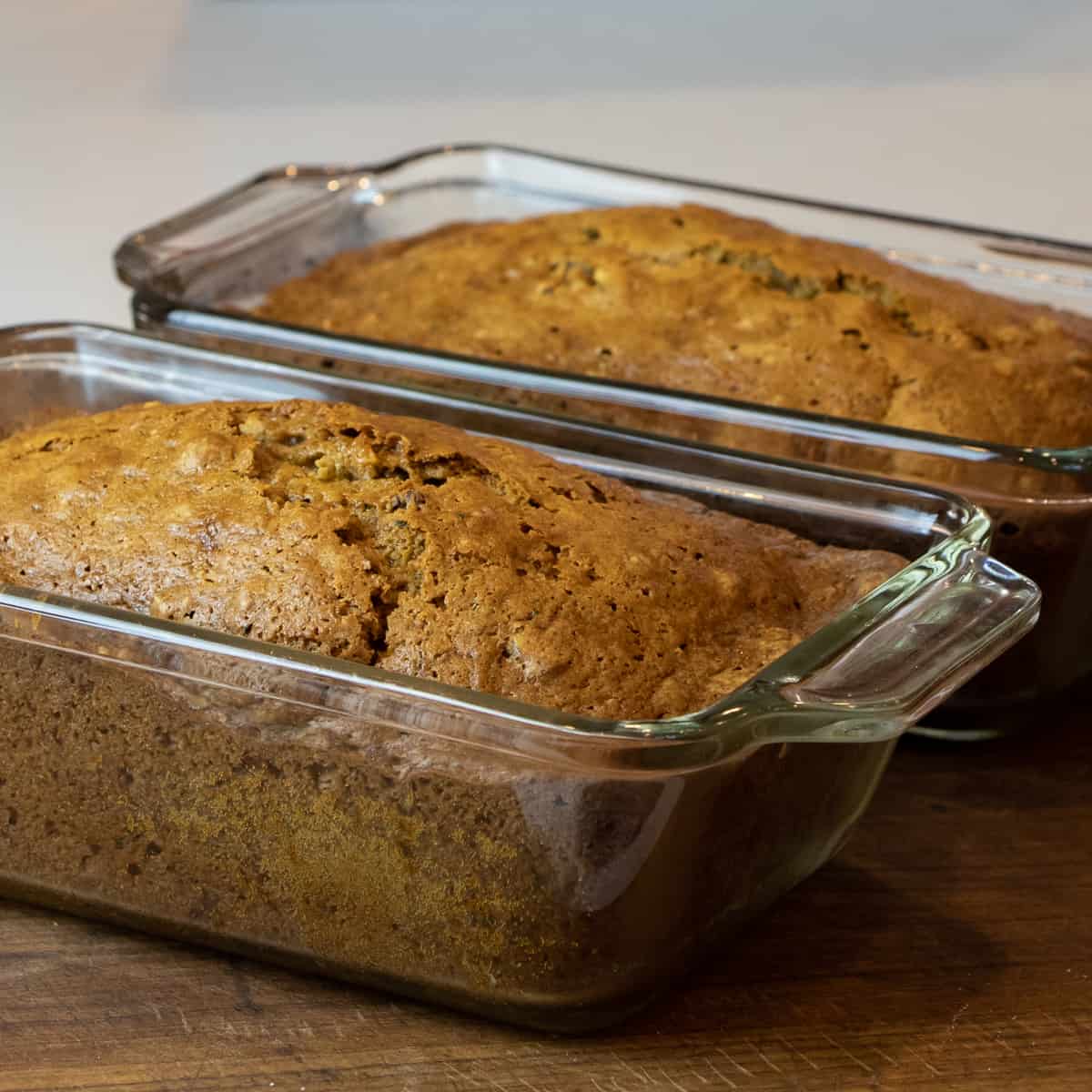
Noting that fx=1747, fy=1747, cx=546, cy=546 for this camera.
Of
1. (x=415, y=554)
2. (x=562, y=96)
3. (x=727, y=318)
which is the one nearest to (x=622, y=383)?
(x=727, y=318)

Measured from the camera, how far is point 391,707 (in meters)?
1.05

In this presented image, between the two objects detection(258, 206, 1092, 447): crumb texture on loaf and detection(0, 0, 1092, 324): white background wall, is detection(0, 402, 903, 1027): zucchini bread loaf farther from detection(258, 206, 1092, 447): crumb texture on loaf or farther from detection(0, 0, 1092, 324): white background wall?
detection(0, 0, 1092, 324): white background wall

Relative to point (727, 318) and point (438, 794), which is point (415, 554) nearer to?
point (438, 794)

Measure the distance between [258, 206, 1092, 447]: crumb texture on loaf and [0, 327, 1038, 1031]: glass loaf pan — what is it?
1.58 ft

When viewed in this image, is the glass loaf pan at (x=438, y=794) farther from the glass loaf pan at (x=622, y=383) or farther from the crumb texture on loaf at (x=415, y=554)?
the glass loaf pan at (x=622, y=383)

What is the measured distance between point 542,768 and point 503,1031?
25 cm

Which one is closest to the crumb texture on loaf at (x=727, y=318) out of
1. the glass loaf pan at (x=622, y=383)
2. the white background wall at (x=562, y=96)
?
the glass loaf pan at (x=622, y=383)

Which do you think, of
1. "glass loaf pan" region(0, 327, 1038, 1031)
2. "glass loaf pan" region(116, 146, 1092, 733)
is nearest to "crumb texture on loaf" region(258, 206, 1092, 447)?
"glass loaf pan" region(116, 146, 1092, 733)

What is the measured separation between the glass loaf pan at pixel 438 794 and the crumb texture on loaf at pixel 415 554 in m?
0.11

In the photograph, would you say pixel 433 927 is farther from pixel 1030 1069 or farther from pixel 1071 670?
pixel 1071 670

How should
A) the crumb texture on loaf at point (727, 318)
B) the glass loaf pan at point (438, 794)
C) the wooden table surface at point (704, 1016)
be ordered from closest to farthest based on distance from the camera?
the glass loaf pan at point (438, 794), the wooden table surface at point (704, 1016), the crumb texture on loaf at point (727, 318)

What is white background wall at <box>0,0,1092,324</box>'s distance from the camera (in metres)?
3.31

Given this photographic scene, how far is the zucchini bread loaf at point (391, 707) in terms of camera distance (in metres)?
1.08

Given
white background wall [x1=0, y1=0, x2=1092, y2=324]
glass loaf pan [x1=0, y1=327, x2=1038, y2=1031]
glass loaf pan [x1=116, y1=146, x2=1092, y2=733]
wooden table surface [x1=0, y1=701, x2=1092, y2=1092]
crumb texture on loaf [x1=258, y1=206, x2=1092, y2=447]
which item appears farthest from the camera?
white background wall [x1=0, y1=0, x2=1092, y2=324]
